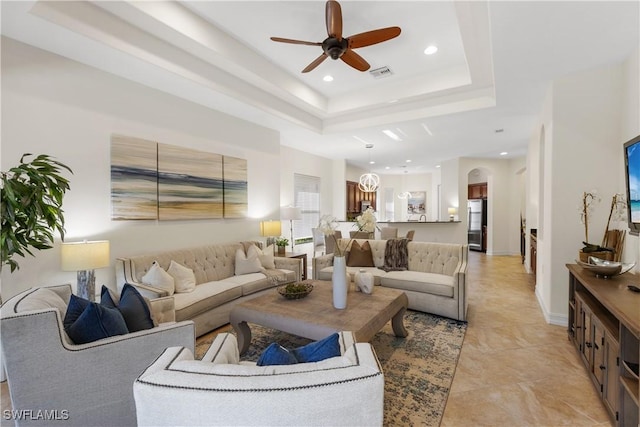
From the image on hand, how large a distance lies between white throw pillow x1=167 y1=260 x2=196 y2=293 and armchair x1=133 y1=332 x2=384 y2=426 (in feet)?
8.59

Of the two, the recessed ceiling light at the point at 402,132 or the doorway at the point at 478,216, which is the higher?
the recessed ceiling light at the point at 402,132

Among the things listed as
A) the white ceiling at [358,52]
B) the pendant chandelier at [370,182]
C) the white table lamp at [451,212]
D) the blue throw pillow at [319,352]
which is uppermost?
the white ceiling at [358,52]

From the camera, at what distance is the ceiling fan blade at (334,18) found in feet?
7.33

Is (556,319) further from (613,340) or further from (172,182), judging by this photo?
(172,182)

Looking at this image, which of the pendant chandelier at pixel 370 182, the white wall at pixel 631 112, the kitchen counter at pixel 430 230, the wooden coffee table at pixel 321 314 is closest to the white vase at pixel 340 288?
the wooden coffee table at pixel 321 314

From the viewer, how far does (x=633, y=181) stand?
7.48 ft

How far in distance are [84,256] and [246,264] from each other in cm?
185

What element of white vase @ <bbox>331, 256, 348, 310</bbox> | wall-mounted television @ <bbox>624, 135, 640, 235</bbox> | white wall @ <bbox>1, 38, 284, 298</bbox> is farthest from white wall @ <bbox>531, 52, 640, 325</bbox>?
white wall @ <bbox>1, 38, 284, 298</bbox>

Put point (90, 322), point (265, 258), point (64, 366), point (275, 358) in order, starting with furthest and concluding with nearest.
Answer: point (265, 258) → point (90, 322) → point (64, 366) → point (275, 358)

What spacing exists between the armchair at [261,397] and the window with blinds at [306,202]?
5.88m

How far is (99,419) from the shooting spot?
1.56m

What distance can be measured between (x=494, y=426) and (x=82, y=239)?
3.84 metres

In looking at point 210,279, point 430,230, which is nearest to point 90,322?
point 210,279

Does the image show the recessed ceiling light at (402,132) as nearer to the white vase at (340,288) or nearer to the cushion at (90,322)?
the white vase at (340,288)
